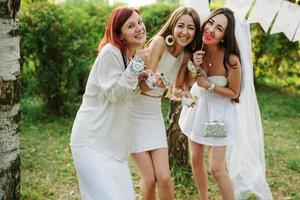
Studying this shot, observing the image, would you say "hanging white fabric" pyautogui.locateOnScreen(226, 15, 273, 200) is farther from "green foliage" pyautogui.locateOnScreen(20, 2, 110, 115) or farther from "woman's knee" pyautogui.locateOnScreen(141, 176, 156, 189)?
"green foliage" pyautogui.locateOnScreen(20, 2, 110, 115)

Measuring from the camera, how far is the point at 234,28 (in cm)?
381

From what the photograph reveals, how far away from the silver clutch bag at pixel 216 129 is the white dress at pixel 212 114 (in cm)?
4

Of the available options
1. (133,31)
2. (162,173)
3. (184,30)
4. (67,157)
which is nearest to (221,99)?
(184,30)

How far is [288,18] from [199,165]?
1.45 m

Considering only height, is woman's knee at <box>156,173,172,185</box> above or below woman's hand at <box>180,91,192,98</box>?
below

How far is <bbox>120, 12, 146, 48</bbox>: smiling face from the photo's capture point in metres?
3.21


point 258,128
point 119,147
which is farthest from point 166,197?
point 258,128

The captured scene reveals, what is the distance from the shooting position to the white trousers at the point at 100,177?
305cm

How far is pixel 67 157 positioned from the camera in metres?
5.97

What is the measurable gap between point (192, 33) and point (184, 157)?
178cm

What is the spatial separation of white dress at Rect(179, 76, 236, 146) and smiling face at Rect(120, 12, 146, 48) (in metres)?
0.89

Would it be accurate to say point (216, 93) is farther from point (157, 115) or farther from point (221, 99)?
point (157, 115)

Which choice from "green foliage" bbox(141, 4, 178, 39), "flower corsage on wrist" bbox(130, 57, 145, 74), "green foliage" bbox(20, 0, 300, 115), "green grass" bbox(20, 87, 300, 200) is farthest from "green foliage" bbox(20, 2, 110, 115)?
"flower corsage on wrist" bbox(130, 57, 145, 74)

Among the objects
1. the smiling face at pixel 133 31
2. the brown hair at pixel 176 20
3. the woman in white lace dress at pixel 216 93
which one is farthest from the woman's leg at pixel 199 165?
the smiling face at pixel 133 31
